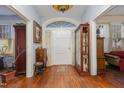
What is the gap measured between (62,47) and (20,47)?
4.46m

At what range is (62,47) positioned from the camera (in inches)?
462

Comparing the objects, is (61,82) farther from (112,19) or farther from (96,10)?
(112,19)

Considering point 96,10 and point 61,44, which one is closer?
point 96,10

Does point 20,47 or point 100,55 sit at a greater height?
point 20,47

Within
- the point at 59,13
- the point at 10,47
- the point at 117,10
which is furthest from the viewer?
the point at 10,47

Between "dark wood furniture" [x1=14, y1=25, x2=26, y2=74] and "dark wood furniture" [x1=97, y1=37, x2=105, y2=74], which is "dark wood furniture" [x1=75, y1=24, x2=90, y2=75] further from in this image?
"dark wood furniture" [x1=14, y1=25, x2=26, y2=74]

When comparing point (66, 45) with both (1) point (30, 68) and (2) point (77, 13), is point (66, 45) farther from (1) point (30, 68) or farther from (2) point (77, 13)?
(1) point (30, 68)

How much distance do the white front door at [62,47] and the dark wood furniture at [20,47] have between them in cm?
418

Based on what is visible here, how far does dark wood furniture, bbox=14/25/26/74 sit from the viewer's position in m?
7.61

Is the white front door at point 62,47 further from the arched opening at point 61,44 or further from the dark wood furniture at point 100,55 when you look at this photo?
the dark wood furniture at point 100,55

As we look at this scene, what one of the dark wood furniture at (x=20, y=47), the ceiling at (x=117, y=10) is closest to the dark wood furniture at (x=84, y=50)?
the ceiling at (x=117, y=10)

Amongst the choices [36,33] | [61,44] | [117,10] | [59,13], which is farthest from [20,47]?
[117,10]
